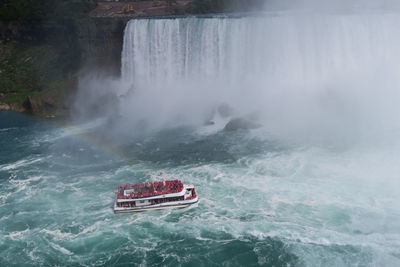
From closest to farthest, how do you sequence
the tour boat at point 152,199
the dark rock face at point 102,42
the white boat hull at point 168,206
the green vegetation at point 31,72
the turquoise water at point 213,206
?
the turquoise water at point 213,206, the tour boat at point 152,199, the white boat hull at point 168,206, the dark rock face at point 102,42, the green vegetation at point 31,72

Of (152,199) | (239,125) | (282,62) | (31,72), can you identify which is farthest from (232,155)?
(31,72)

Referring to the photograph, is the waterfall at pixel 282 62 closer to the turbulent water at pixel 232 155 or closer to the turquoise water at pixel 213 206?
the turbulent water at pixel 232 155

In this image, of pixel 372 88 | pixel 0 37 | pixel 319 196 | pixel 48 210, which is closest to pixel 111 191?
pixel 48 210

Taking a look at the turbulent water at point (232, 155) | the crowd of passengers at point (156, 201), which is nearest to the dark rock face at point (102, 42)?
the turbulent water at point (232, 155)

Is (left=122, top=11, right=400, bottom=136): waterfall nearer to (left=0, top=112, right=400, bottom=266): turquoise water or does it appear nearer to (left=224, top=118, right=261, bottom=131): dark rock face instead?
(left=224, top=118, right=261, bottom=131): dark rock face

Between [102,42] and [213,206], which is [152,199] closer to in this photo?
[213,206]

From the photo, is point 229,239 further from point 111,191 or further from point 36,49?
point 36,49
